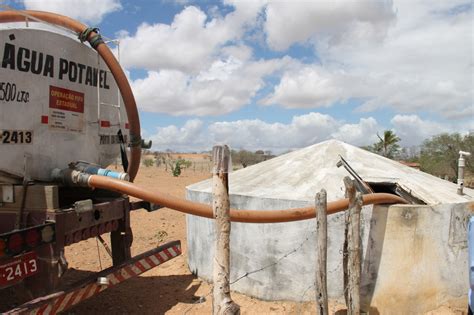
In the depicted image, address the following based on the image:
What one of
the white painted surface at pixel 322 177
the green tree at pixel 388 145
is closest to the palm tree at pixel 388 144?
the green tree at pixel 388 145

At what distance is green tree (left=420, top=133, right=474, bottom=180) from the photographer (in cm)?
2914

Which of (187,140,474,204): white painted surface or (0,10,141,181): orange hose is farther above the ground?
(0,10,141,181): orange hose

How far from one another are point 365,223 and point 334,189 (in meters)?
0.74

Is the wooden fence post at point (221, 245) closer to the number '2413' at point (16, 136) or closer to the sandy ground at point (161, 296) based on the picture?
the sandy ground at point (161, 296)

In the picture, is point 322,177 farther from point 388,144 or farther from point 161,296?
point 388,144

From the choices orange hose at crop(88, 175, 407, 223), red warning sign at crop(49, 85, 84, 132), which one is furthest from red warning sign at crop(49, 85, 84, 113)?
orange hose at crop(88, 175, 407, 223)

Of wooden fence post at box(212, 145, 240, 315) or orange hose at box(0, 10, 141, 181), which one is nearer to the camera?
wooden fence post at box(212, 145, 240, 315)

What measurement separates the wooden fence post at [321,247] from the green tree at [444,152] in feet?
90.0

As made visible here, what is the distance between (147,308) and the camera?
19.6 feet

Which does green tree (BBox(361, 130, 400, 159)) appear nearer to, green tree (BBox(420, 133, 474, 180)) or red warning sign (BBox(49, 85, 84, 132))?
green tree (BBox(420, 133, 474, 180))

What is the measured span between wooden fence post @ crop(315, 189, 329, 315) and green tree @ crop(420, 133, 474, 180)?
2743cm

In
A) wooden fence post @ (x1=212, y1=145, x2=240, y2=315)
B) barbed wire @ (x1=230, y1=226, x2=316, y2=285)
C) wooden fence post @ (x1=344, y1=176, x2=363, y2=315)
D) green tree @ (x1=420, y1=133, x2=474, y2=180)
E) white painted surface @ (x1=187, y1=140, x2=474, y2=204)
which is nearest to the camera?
wooden fence post @ (x1=212, y1=145, x2=240, y2=315)

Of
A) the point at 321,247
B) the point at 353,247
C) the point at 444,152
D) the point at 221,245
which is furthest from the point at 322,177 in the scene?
the point at 444,152

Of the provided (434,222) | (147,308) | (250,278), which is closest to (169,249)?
(147,308)
